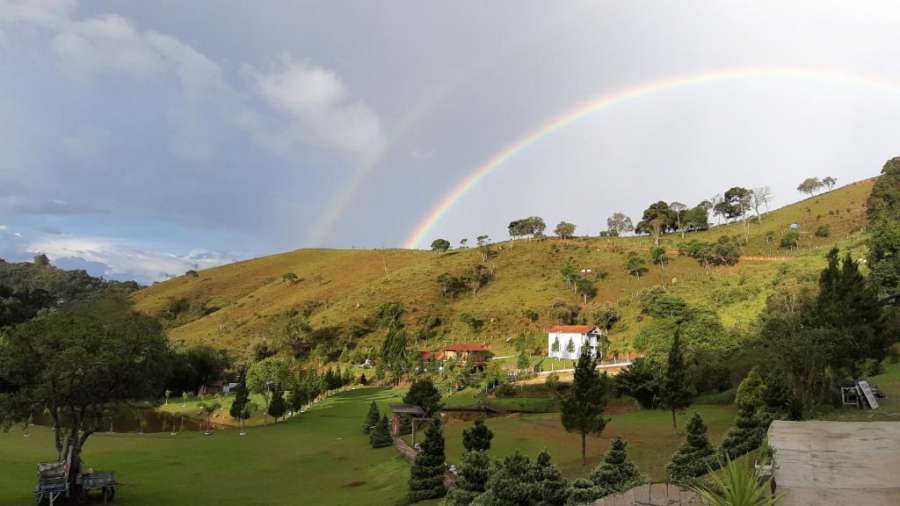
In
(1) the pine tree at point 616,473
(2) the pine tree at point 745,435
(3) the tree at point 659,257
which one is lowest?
(1) the pine tree at point 616,473

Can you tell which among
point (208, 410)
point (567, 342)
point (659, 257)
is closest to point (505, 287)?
point (659, 257)

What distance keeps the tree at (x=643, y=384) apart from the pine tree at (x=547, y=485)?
2843 centimetres

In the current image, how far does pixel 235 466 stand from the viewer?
109 ft

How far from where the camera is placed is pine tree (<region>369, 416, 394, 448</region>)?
36938 mm

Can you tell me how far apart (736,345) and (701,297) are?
110ft

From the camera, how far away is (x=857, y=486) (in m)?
14.2

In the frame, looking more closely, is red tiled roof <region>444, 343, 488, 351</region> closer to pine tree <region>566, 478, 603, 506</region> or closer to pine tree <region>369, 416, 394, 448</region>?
pine tree <region>369, 416, 394, 448</region>

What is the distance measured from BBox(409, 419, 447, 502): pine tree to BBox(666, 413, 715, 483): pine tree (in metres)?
8.88

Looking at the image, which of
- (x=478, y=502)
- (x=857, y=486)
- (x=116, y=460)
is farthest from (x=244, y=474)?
(x=857, y=486)

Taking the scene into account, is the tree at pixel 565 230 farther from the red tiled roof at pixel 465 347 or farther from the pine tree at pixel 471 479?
the pine tree at pixel 471 479

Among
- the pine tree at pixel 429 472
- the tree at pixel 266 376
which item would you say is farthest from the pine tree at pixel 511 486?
the tree at pixel 266 376

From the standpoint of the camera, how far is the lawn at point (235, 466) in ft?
83.8

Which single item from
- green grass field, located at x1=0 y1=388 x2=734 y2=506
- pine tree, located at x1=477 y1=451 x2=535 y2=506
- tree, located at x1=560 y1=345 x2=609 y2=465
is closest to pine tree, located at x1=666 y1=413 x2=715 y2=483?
green grass field, located at x1=0 y1=388 x2=734 y2=506

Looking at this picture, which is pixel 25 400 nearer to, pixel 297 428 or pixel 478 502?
pixel 478 502
